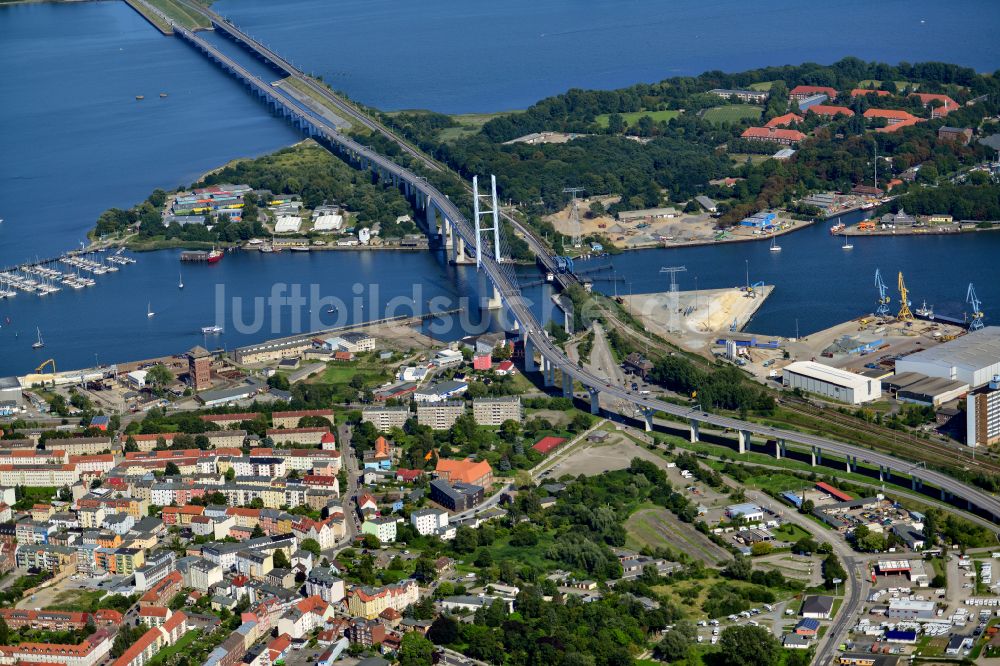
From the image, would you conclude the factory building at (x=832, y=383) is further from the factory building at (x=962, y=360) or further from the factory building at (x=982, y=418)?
the factory building at (x=982, y=418)

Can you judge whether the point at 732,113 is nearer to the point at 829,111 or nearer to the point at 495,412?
the point at 829,111

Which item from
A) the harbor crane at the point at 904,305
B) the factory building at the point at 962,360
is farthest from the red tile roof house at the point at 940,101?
the factory building at the point at 962,360

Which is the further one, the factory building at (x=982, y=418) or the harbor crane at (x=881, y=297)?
the harbor crane at (x=881, y=297)

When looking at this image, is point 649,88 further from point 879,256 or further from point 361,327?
point 361,327

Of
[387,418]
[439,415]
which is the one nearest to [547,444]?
[439,415]

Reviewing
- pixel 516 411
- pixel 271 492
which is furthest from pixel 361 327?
pixel 271 492
